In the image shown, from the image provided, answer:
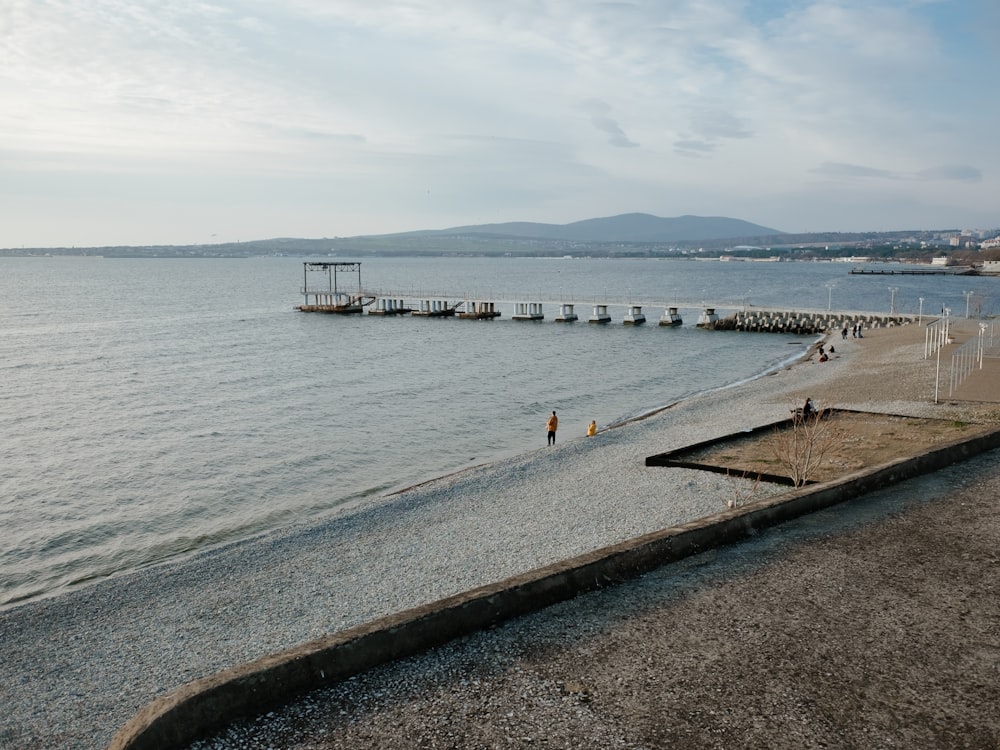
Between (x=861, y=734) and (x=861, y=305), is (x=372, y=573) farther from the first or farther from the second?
(x=861, y=305)

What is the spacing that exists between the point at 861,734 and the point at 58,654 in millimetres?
10790

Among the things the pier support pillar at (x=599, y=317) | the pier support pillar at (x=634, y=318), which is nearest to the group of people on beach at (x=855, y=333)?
the pier support pillar at (x=634, y=318)

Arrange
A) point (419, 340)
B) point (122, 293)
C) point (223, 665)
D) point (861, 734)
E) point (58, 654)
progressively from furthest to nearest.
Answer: point (122, 293), point (419, 340), point (58, 654), point (223, 665), point (861, 734)

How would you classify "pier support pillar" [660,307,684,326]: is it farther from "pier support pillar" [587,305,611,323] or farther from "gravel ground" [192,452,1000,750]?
"gravel ground" [192,452,1000,750]

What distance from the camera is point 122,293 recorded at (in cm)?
11538

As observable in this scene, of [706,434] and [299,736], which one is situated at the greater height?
[299,736]

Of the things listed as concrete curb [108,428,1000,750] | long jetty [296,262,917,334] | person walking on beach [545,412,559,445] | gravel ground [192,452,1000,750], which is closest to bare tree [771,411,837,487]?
concrete curb [108,428,1000,750]

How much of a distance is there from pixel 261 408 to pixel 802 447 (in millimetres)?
21913

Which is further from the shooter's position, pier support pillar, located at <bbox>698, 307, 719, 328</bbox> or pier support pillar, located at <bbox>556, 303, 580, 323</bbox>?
pier support pillar, located at <bbox>556, 303, 580, 323</bbox>

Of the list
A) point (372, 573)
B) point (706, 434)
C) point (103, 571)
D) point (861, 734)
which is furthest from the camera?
point (706, 434)

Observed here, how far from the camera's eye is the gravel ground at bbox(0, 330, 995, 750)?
10297 mm

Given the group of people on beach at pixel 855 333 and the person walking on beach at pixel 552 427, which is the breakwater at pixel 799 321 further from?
the person walking on beach at pixel 552 427

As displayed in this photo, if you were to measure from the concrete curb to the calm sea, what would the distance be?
1081 cm

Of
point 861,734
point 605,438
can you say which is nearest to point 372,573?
point 861,734
